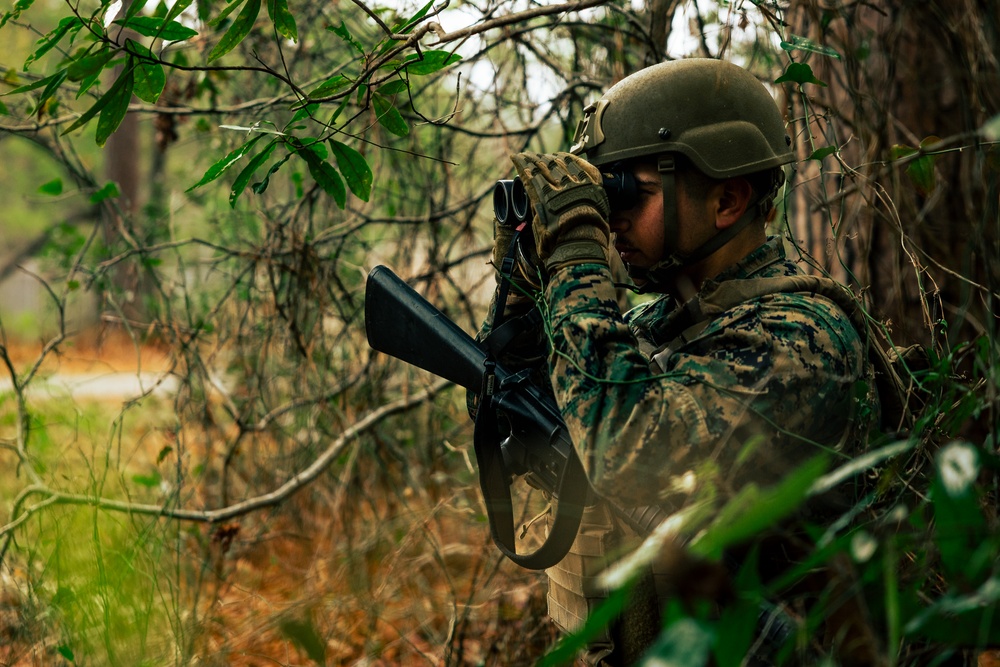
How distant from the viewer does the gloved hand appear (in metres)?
1.80

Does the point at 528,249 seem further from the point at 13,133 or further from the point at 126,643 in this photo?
the point at 13,133

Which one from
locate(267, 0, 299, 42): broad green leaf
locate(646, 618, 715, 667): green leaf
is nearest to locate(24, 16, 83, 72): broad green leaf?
locate(267, 0, 299, 42): broad green leaf

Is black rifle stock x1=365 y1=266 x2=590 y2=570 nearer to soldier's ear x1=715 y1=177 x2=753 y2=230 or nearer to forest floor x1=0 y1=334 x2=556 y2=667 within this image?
soldier's ear x1=715 y1=177 x2=753 y2=230

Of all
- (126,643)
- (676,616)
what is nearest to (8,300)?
(126,643)

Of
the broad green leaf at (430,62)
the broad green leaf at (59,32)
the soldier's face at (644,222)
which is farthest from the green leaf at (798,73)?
the broad green leaf at (59,32)

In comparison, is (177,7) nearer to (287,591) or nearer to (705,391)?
(705,391)

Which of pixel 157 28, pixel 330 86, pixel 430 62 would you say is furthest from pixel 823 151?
pixel 157 28

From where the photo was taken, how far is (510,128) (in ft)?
12.7

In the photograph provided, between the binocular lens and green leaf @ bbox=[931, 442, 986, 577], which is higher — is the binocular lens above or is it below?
above

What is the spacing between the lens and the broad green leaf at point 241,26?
6.12ft

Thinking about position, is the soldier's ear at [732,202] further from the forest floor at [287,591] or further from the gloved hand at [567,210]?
the forest floor at [287,591]

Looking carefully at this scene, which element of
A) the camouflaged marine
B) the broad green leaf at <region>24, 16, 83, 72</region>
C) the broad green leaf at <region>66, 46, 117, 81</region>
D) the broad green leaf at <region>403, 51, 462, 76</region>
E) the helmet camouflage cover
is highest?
the broad green leaf at <region>24, 16, 83, 72</region>

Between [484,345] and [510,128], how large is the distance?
6.42 ft

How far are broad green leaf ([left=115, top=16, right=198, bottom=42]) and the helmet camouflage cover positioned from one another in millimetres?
983
